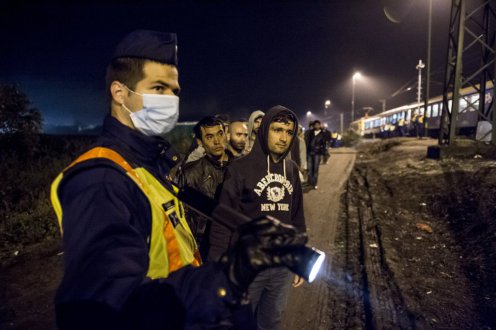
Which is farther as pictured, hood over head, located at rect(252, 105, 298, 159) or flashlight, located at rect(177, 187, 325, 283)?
hood over head, located at rect(252, 105, 298, 159)

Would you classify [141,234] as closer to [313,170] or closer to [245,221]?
[245,221]

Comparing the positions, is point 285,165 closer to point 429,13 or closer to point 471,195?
point 471,195

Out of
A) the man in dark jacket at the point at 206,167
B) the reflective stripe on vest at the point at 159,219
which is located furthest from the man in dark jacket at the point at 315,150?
the reflective stripe on vest at the point at 159,219

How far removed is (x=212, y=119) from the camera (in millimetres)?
4004

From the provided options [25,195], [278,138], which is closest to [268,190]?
[278,138]

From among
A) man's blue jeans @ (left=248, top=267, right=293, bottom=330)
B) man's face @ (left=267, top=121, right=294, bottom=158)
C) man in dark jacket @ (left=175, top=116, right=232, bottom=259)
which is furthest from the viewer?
man in dark jacket @ (left=175, top=116, right=232, bottom=259)

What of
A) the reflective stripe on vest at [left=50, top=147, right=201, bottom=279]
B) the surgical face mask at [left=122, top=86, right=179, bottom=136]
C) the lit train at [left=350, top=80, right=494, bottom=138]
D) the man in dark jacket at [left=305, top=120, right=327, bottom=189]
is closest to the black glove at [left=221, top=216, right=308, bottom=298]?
the reflective stripe on vest at [left=50, top=147, right=201, bottom=279]

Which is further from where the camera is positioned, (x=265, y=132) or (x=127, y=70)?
(x=265, y=132)

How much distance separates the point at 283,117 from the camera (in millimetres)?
2518

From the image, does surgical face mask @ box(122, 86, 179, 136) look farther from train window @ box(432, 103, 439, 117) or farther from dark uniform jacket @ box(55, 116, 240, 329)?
train window @ box(432, 103, 439, 117)

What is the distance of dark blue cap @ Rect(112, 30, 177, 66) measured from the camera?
123cm

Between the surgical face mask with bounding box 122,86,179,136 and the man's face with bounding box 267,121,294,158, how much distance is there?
116 cm

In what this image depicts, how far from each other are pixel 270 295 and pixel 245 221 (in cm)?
153

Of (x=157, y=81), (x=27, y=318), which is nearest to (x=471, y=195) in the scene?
(x=157, y=81)
